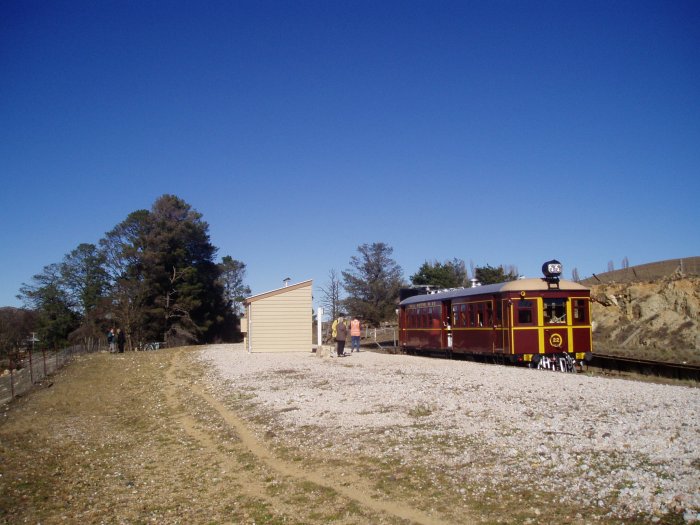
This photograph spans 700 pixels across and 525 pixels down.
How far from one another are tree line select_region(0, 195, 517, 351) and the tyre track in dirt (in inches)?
1191

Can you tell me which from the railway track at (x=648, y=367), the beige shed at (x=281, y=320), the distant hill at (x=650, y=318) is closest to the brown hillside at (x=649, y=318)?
the distant hill at (x=650, y=318)

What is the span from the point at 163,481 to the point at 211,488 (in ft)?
3.36

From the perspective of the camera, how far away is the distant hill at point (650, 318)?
29.5m

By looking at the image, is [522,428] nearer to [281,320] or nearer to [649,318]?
[281,320]

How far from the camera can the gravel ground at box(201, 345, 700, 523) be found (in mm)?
6539

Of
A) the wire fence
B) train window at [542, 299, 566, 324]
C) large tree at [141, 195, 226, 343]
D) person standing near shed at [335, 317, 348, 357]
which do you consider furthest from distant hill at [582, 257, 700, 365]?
large tree at [141, 195, 226, 343]

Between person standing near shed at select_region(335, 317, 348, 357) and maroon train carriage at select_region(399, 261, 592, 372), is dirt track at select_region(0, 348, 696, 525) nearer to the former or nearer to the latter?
maroon train carriage at select_region(399, 261, 592, 372)

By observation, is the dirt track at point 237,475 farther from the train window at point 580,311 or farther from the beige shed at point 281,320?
the beige shed at point 281,320

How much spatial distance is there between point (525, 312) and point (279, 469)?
12.9 m

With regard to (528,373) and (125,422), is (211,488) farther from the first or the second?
(528,373)

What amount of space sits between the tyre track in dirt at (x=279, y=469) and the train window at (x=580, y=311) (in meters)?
11.6

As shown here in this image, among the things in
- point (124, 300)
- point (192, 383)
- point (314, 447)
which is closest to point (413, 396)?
point (314, 447)

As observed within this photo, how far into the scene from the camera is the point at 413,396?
1252cm

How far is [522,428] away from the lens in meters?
9.12
